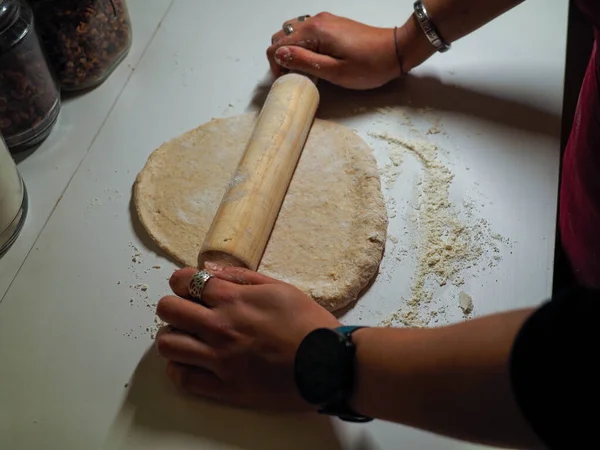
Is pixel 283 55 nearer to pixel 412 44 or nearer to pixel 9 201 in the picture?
pixel 412 44

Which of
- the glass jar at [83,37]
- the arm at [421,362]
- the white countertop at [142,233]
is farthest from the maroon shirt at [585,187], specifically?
the glass jar at [83,37]

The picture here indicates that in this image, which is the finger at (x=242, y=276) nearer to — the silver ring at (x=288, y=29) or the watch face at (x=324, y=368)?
the watch face at (x=324, y=368)

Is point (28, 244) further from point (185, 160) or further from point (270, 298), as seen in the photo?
point (270, 298)

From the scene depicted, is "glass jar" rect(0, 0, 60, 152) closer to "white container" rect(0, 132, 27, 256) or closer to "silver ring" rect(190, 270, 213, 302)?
"white container" rect(0, 132, 27, 256)

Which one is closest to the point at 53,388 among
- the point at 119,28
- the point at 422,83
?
the point at 119,28

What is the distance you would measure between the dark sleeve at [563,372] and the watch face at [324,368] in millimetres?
212

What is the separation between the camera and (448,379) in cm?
61

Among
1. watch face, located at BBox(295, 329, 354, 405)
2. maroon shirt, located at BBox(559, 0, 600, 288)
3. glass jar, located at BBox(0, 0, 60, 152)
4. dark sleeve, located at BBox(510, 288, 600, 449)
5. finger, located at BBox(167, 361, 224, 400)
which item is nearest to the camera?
dark sleeve, located at BBox(510, 288, 600, 449)

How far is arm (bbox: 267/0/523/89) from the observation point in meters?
1.13

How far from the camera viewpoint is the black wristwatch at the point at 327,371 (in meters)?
0.69

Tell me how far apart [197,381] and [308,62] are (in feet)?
2.12

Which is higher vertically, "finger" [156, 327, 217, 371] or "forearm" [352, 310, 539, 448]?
"forearm" [352, 310, 539, 448]

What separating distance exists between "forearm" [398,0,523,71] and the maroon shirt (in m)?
0.23

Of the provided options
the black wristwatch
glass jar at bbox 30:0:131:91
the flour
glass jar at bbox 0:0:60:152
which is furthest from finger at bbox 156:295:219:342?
glass jar at bbox 30:0:131:91
